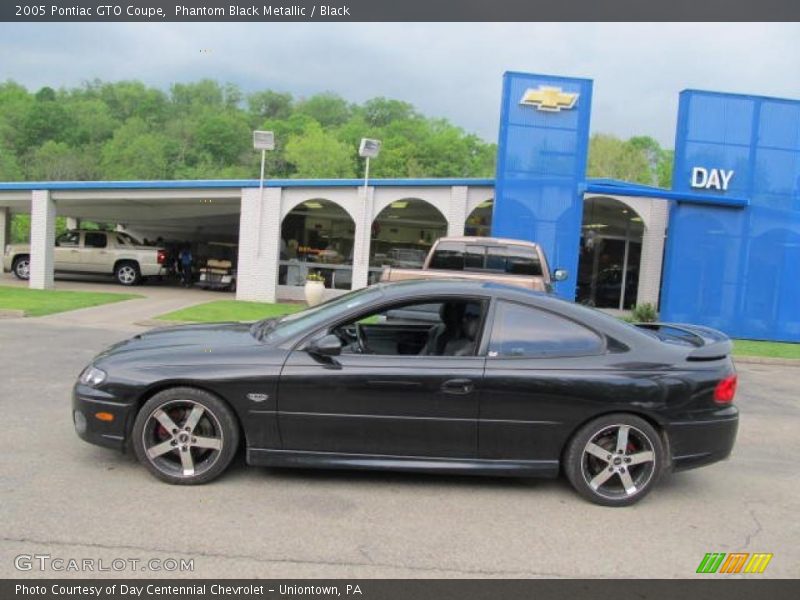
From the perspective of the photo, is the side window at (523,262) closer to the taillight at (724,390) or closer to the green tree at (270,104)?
the taillight at (724,390)

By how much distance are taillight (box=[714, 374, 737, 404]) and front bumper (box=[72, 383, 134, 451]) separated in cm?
398

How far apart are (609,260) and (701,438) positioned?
59.9 ft

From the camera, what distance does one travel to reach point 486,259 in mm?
11062

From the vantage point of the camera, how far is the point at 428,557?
143 inches

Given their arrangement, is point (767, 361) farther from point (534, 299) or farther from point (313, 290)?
point (534, 299)

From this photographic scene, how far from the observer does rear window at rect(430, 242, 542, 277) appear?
11016 mm

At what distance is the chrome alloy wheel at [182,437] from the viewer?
443 cm

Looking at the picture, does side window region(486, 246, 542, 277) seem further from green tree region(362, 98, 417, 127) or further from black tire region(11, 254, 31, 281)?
green tree region(362, 98, 417, 127)

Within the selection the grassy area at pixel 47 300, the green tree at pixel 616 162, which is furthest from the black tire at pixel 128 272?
the green tree at pixel 616 162

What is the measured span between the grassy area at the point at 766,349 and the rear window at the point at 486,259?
5.24 meters

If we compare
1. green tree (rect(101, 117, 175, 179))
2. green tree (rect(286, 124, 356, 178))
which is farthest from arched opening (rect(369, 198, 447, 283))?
green tree (rect(101, 117, 175, 179))

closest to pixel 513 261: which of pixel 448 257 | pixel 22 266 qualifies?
pixel 448 257
